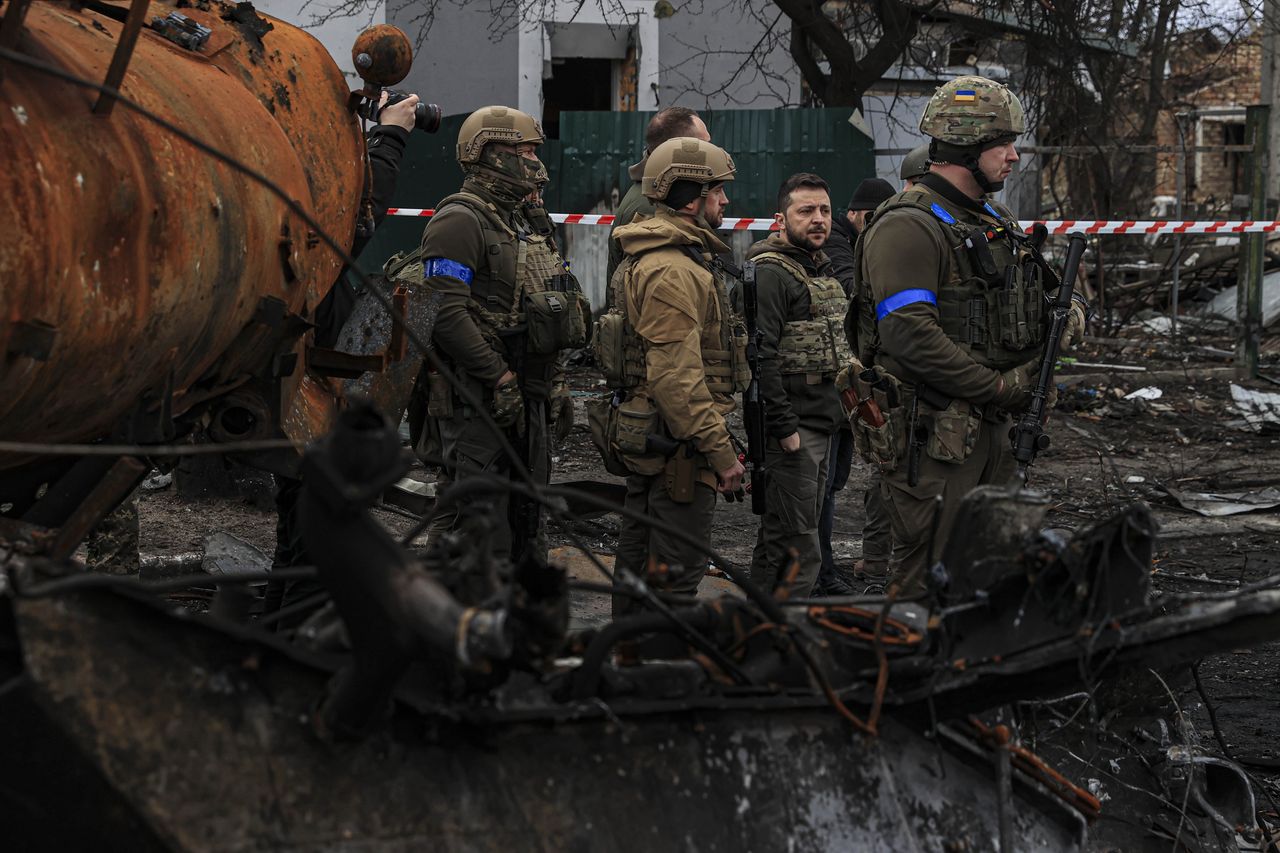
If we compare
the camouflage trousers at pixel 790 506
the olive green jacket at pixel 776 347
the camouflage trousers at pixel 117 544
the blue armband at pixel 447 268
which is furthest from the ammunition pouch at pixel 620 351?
the camouflage trousers at pixel 117 544

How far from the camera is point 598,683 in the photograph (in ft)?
8.22

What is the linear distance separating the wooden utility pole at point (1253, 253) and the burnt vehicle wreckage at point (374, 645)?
9.00 m

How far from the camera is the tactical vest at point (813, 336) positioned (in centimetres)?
581

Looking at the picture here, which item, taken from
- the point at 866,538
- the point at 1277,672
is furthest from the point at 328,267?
the point at 1277,672

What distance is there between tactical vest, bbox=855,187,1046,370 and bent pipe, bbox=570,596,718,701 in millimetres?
2415

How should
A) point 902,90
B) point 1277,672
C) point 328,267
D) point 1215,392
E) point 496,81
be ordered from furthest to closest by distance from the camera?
point 902,90 → point 496,81 → point 1215,392 → point 1277,672 → point 328,267

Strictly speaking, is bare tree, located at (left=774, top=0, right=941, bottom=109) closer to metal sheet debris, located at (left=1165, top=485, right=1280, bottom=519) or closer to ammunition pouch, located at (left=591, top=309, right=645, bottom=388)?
metal sheet debris, located at (left=1165, top=485, right=1280, bottom=519)

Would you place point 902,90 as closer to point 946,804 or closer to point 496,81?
point 496,81

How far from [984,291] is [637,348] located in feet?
3.95

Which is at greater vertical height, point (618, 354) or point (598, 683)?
point (618, 354)

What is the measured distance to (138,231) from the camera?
9.16 ft

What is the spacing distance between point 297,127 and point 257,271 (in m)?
0.83

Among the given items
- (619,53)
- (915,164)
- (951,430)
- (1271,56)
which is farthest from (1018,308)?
(619,53)

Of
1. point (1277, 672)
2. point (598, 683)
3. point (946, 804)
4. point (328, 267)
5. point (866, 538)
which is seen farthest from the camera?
point (866, 538)
